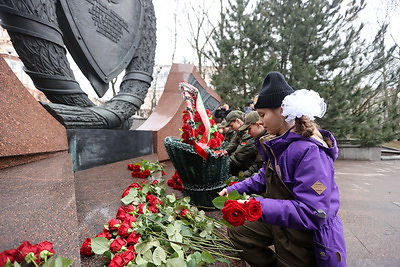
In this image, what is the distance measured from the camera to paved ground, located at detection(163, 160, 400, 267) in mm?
1897

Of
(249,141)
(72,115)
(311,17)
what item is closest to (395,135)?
(311,17)

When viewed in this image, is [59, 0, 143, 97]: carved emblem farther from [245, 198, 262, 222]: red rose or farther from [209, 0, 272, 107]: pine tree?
[209, 0, 272, 107]: pine tree

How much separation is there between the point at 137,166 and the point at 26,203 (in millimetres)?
1656

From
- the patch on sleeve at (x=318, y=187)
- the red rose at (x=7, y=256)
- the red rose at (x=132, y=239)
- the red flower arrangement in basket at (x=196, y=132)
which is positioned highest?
the red flower arrangement in basket at (x=196, y=132)

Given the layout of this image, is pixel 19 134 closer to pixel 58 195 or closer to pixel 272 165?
pixel 58 195

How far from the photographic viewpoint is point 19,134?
1.86m

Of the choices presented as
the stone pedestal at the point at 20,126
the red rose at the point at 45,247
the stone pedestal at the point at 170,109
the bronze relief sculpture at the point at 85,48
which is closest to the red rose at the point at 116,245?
the red rose at the point at 45,247

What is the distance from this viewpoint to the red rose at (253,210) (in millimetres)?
994

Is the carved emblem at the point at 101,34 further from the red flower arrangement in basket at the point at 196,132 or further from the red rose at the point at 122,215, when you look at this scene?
the red rose at the point at 122,215

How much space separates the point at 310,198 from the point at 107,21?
3911mm

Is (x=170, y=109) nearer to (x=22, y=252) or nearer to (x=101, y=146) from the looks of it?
(x=101, y=146)

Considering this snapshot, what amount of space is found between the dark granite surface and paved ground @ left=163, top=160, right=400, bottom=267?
972 mm

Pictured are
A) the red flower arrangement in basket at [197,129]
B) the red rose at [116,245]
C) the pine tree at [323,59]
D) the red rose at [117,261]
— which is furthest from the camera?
the pine tree at [323,59]

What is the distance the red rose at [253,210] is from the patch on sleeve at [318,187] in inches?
10.9
